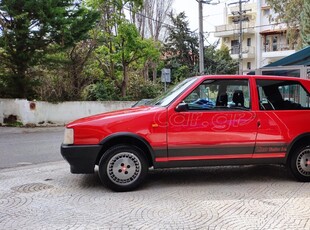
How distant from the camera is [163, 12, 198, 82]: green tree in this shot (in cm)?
3662

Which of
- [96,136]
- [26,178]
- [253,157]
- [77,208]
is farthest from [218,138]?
[26,178]

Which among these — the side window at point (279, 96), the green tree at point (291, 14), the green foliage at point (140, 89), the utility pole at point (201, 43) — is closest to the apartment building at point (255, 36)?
the green tree at point (291, 14)

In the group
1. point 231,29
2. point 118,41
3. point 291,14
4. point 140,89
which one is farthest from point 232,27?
point 118,41

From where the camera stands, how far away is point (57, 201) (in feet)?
17.8

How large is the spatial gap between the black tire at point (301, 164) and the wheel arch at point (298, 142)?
53 mm

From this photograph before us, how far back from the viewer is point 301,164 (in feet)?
20.8

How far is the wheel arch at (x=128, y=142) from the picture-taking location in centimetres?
578

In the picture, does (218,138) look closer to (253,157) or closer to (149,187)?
(253,157)

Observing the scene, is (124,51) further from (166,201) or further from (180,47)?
(166,201)

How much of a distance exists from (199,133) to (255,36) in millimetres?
48909

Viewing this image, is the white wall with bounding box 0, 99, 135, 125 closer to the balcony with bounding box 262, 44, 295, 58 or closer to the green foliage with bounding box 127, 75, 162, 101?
the green foliage with bounding box 127, 75, 162, 101

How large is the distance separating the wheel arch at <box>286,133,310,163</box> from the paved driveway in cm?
52

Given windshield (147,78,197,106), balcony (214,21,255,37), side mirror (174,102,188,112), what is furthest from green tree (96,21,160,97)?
balcony (214,21,255,37)

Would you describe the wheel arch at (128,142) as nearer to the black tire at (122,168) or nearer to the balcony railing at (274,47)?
the black tire at (122,168)
